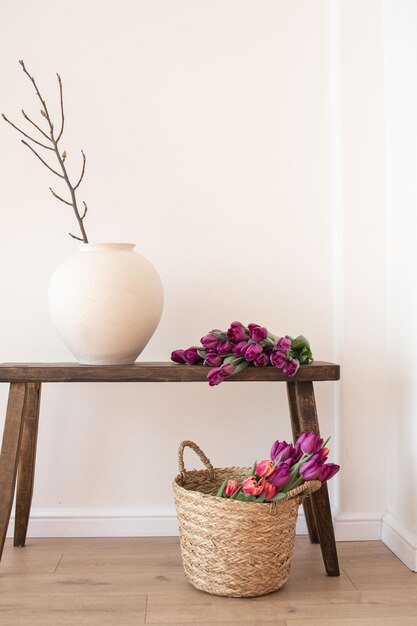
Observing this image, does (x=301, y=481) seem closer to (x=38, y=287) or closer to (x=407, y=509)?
(x=407, y=509)

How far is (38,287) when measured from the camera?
2.33 meters

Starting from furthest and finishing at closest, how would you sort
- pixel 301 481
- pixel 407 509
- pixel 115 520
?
pixel 115 520 → pixel 407 509 → pixel 301 481

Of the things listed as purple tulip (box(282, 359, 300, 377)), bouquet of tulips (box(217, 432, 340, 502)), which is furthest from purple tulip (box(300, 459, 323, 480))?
purple tulip (box(282, 359, 300, 377))

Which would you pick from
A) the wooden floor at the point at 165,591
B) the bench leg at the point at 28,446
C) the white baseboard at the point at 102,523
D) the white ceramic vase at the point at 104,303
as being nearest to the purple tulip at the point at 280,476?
the wooden floor at the point at 165,591

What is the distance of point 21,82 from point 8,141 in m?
0.19

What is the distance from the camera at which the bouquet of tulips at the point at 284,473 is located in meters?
1.77

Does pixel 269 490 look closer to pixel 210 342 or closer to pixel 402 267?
pixel 210 342

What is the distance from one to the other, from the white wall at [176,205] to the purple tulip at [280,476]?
0.58 metres

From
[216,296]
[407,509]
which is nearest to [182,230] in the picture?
[216,296]

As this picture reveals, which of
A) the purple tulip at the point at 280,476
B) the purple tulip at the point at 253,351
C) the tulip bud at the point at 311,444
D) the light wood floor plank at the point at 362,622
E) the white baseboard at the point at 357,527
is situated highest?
the purple tulip at the point at 253,351

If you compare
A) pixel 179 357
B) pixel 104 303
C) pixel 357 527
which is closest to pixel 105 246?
pixel 104 303

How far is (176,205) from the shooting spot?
2.35 meters

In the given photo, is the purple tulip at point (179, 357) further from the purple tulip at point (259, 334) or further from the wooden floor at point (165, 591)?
the wooden floor at point (165, 591)

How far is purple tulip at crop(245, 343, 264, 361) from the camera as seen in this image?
6.18 feet
